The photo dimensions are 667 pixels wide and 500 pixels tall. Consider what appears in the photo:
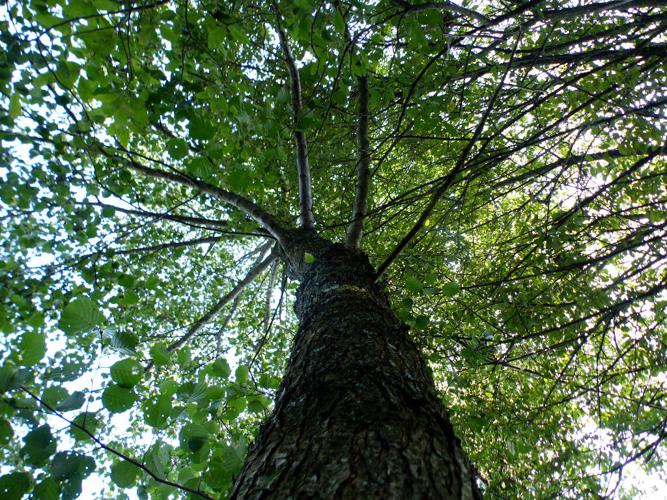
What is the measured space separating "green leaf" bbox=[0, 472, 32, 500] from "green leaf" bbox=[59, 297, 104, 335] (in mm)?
427

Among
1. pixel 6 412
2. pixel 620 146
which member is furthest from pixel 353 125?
pixel 6 412

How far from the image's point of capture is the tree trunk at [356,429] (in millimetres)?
1047

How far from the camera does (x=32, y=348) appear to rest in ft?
3.58

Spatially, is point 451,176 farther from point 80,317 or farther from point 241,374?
point 80,317

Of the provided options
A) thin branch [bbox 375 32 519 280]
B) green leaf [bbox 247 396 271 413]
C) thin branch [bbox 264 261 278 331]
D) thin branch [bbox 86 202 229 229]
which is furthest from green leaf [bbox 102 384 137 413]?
thin branch [bbox 264 261 278 331]

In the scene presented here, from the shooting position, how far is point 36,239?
11.4 feet

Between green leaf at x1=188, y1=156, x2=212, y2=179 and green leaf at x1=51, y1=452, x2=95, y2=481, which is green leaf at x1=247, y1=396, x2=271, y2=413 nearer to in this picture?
green leaf at x1=51, y1=452, x2=95, y2=481

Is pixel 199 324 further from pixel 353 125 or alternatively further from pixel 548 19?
pixel 548 19

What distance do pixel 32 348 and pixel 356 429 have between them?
1.02 m

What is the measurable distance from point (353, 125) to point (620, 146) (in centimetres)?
235

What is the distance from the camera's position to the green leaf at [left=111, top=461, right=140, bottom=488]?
132cm

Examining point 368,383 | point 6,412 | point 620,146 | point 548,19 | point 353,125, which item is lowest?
point 6,412

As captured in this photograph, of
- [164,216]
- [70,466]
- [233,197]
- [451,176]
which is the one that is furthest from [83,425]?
[233,197]

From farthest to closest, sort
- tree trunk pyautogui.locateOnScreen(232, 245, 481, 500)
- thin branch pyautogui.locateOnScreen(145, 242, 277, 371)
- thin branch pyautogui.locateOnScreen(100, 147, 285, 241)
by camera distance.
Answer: thin branch pyautogui.locateOnScreen(145, 242, 277, 371), thin branch pyautogui.locateOnScreen(100, 147, 285, 241), tree trunk pyautogui.locateOnScreen(232, 245, 481, 500)
